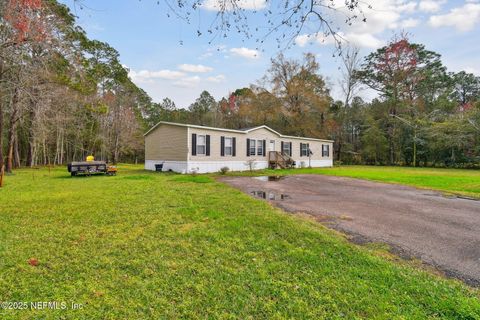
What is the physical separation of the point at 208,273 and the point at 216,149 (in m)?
13.4

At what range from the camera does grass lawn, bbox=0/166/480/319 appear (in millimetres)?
2094

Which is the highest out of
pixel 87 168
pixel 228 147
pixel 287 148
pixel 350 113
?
pixel 350 113

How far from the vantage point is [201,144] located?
15.0m

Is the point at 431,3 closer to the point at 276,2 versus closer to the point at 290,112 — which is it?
the point at 276,2

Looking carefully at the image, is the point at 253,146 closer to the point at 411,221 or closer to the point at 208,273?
the point at 411,221

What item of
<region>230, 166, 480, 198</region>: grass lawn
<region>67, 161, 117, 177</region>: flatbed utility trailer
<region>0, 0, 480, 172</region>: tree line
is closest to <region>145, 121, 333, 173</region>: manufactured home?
<region>230, 166, 480, 198</region>: grass lawn

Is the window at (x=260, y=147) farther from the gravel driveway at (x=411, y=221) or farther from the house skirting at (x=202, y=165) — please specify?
the gravel driveway at (x=411, y=221)

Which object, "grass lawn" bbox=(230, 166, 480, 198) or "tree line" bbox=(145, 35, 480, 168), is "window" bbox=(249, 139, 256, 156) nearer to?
"grass lawn" bbox=(230, 166, 480, 198)

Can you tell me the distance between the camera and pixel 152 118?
39.1m

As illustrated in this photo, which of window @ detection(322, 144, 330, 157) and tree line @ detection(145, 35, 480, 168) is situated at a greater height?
tree line @ detection(145, 35, 480, 168)

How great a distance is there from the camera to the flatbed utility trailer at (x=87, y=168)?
38.8 feet

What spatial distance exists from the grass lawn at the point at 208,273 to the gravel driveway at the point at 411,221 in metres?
0.56

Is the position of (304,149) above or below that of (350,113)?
below

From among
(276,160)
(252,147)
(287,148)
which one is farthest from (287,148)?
(252,147)
